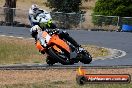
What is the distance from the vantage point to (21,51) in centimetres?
2998

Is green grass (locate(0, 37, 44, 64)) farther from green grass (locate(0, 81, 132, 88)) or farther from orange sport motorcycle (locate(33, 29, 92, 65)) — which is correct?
green grass (locate(0, 81, 132, 88))

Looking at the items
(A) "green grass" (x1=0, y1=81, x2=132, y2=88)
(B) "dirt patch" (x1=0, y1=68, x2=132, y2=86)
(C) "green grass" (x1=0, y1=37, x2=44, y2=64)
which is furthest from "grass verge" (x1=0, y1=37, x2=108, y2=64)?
(A) "green grass" (x1=0, y1=81, x2=132, y2=88)

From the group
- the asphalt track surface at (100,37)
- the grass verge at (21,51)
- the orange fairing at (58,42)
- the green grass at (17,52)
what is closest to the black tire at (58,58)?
A: the orange fairing at (58,42)

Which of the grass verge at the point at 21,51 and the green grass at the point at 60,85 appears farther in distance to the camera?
the grass verge at the point at 21,51

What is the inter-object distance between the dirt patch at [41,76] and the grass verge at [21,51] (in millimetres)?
7300

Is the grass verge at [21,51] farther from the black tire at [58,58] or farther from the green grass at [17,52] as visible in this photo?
the black tire at [58,58]

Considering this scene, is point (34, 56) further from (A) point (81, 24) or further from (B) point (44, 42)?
(A) point (81, 24)

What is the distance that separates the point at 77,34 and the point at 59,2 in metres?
14.9

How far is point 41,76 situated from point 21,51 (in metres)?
13.5

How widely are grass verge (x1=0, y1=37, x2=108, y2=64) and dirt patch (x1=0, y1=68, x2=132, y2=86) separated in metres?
7.30

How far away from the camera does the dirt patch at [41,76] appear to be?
15234 mm

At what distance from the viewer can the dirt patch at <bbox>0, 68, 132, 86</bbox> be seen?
1523 centimetres

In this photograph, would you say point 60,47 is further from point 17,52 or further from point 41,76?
point 17,52

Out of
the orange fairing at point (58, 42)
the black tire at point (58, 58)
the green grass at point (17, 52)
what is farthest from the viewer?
the green grass at point (17, 52)
